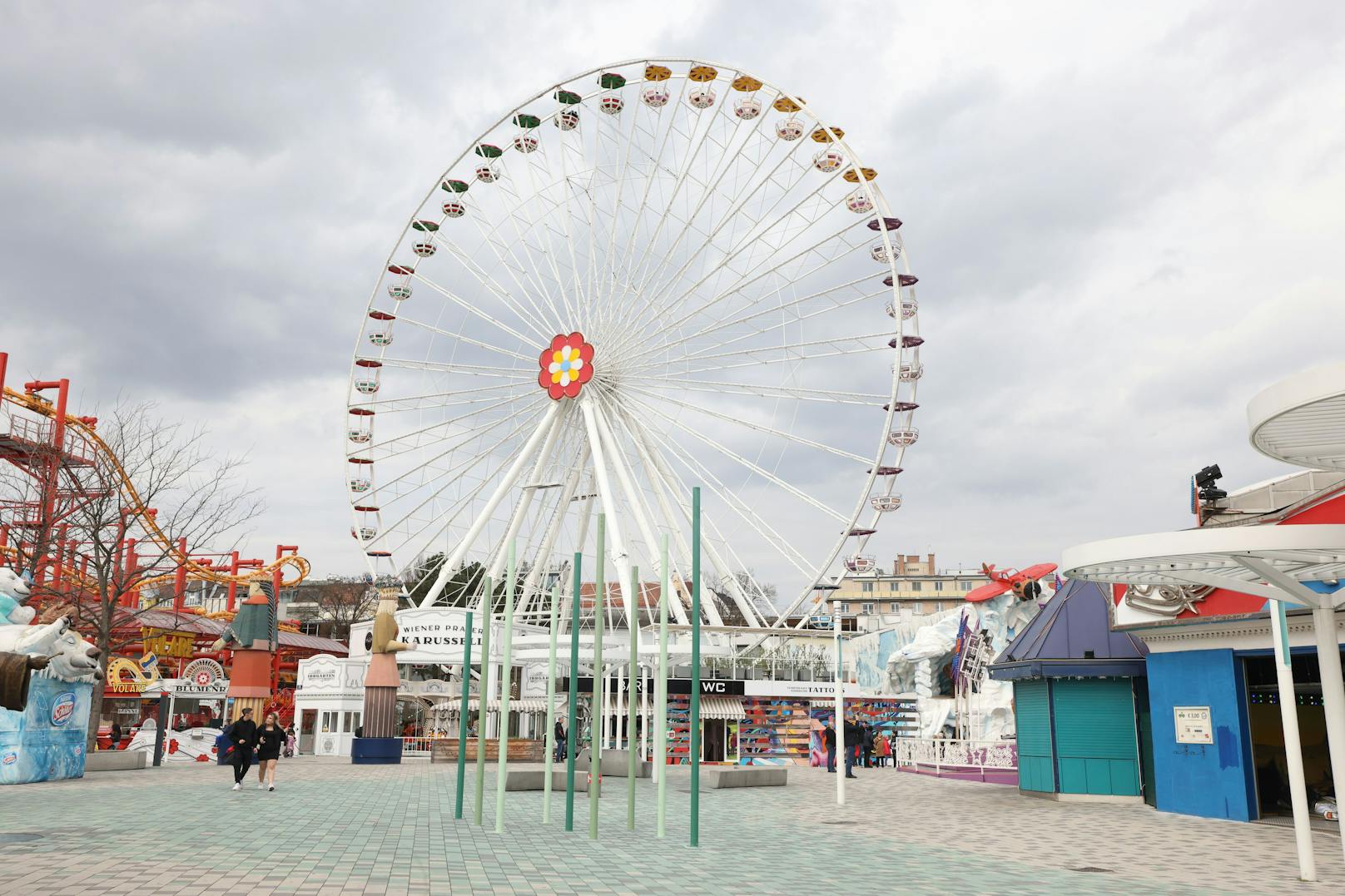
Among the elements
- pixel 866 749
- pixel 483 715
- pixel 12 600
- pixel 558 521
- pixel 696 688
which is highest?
pixel 558 521

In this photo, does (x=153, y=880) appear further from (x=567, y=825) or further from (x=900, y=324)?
(x=900, y=324)

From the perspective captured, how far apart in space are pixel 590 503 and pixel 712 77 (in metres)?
11.7

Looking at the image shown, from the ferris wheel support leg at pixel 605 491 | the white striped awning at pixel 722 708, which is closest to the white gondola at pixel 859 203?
the ferris wheel support leg at pixel 605 491

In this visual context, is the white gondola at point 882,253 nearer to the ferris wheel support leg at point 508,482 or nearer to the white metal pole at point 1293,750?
the ferris wheel support leg at point 508,482

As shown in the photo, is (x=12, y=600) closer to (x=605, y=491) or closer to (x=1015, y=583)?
(x=605, y=491)

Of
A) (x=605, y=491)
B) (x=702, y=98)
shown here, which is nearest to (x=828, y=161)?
(x=702, y=98)

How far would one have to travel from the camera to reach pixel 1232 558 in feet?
35.7

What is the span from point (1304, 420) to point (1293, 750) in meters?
4.55

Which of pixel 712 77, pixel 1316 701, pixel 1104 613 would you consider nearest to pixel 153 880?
pixel 1104 613

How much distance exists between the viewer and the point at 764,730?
A: 40812 millimetres

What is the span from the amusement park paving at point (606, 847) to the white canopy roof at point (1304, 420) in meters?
4.10

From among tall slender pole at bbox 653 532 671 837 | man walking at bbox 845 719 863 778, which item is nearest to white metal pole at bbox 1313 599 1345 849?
tall slender pole at bbox 653 532 671 837

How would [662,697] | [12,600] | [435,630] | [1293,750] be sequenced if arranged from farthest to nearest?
[435,630] < [12,600] < [662,697] < [1293,750]

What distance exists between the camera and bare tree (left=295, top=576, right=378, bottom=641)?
75.2m
